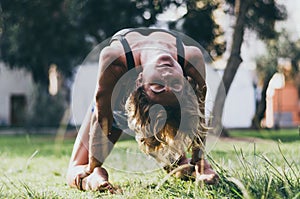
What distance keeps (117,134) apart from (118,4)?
7.20m

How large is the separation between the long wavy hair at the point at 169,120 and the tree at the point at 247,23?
398cm

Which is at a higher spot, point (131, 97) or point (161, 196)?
point (131, 97)

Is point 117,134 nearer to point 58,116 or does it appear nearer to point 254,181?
point 254,181

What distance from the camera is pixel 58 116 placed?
17203mm

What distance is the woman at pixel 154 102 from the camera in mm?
2805

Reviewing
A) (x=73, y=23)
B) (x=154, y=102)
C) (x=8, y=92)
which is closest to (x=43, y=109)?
(x=73, y=23)

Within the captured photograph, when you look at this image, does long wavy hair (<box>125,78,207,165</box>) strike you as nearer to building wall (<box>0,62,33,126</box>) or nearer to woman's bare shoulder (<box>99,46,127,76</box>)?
woman's bare shoulder (<box>99,46,127,76</box>)

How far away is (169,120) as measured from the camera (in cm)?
286

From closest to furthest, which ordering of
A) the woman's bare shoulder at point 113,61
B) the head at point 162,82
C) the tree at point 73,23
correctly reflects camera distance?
1. the head at point 162,82
2. the woman's bare shoulder at point 113,61
3. the tree at point 73,23

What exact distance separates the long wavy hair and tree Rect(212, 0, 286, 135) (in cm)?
398

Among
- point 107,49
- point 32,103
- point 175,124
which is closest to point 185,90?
point 175,124

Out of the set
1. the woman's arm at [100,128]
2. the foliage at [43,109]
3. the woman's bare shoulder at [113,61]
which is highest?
the woman's bare shoulder at [113,61]

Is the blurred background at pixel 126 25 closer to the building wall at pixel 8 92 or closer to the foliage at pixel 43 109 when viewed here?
the foliage at pixel 43 109

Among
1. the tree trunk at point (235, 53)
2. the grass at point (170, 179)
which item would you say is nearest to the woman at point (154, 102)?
the grass at point (170, 179)
